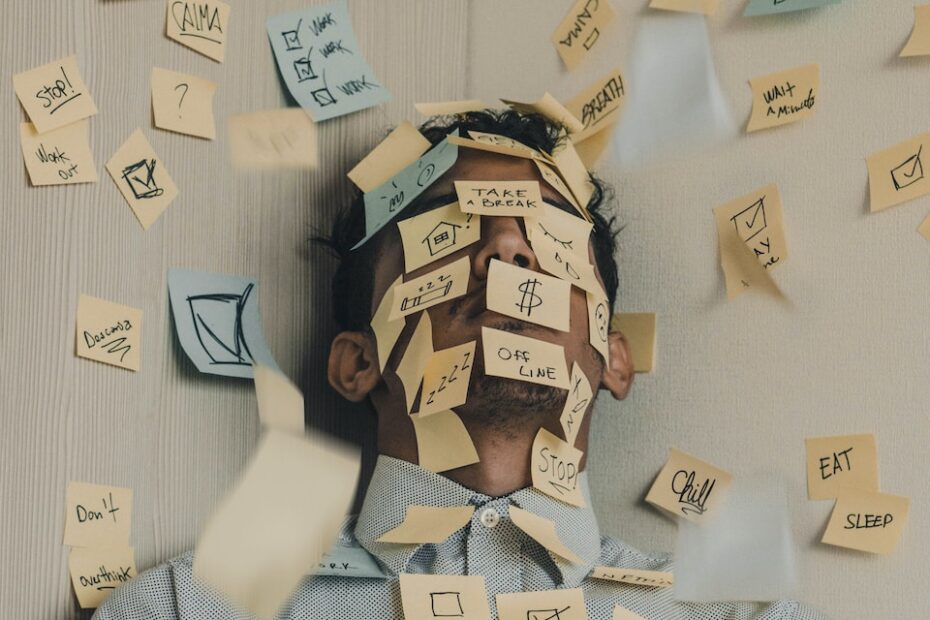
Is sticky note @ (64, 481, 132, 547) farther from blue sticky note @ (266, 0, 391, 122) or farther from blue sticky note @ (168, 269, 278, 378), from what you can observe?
blue sticky note @ (266, 0, 391, 122)

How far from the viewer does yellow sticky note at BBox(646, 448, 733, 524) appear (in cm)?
151

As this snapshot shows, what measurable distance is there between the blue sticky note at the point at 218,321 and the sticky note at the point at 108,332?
0.06m

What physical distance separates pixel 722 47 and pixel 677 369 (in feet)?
1.37

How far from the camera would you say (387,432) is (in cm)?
148

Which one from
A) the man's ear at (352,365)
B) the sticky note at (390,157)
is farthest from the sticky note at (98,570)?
the sticky note at (390,157)

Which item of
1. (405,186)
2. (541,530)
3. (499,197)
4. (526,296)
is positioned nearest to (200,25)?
(405,186)

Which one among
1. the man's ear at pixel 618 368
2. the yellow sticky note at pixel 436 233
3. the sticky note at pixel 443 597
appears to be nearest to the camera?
the sticky note at pixel 443 597

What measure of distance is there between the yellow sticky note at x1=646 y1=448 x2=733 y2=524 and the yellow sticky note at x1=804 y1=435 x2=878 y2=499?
0.35ft

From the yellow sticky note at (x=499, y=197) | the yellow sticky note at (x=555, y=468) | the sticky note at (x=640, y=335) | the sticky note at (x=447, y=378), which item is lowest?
the yellow sticky note at (x=555, y=468)

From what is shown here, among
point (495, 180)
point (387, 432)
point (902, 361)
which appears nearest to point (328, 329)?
point (387, 432)

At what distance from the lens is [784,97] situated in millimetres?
1522

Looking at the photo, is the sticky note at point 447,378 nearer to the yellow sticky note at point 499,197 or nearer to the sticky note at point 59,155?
the yellow sticky note at point 499,197

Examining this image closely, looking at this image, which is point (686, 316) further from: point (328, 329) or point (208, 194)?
point (208, 194)

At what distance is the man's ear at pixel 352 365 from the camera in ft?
4.96
